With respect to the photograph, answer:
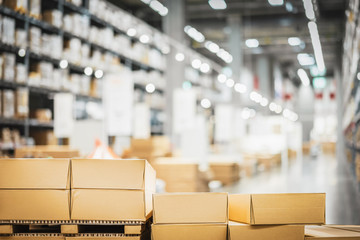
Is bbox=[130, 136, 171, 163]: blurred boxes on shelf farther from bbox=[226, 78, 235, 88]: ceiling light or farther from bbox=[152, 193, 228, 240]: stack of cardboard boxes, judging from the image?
bbox=[226, 78, 235, 88]: ceiling light

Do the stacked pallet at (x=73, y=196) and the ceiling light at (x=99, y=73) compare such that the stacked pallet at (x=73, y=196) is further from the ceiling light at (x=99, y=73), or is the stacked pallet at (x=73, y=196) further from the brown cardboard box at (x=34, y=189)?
the ceiling light at (x=99, y=73)

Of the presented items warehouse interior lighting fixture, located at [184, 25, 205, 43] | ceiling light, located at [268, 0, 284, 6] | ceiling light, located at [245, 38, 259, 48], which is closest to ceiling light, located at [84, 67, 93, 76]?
ceiling light, located at [268, 0, 284, 6]

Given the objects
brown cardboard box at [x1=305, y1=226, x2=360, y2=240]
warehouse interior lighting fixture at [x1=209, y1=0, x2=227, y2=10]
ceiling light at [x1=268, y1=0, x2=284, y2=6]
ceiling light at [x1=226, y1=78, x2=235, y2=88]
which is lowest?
brown cardboard box at [x1=305, y1=226, x2=360, y2=240]

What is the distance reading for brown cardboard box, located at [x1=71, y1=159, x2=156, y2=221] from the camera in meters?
3.16

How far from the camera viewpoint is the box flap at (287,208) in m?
3.14

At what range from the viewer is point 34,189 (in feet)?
10.6

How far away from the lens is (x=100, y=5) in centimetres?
941

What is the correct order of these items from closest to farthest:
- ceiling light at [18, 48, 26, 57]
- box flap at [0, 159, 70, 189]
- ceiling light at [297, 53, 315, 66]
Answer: box flap at [0, 159, 70, 189] < ceiling light at [18, 48, 26, 57] < ceiling light at [297, 53, 315, 66]

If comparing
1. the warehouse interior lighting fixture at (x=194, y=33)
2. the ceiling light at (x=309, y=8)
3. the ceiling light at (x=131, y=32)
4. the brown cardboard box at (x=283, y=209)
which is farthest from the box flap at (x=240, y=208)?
the warehouse interior lighting fixture at (x=194, y=33)

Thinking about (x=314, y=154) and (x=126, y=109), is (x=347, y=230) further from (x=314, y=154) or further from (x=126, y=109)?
(x=314, y=154)

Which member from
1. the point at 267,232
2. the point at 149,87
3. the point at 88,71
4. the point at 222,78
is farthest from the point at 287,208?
the point at 222,78

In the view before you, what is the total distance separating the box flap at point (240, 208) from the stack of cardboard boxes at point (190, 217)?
0.13 m

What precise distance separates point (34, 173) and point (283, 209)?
1638 millimetres

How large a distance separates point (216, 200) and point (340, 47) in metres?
22.7
